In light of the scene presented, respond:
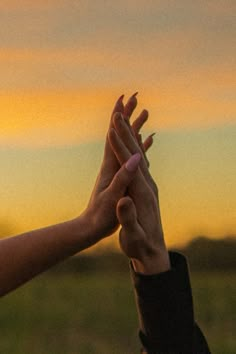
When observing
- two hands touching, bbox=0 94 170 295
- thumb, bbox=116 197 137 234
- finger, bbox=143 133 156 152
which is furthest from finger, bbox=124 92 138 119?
thumb, bbox=116 197 137 234

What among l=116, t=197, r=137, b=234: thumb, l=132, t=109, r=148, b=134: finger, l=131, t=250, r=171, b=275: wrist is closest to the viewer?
l=116, t=197, r=137, b=234: thumb

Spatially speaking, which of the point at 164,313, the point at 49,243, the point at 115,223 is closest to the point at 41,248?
the point at 49,243

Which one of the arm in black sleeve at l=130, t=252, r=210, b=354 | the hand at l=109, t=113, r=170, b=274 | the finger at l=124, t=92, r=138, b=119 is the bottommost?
the arm in black sleeve at l=130, t=252, r=210, b=354

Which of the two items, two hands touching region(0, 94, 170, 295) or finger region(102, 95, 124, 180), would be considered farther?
finger region(102, 95, 124, 180)

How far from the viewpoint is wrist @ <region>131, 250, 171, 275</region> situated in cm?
201

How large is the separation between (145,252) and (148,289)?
0.06 meters

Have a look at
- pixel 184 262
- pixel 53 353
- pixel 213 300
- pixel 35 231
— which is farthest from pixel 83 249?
pixel 213 300

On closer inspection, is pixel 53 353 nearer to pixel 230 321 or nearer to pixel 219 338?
pixel 219 338

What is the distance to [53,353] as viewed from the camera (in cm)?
1041

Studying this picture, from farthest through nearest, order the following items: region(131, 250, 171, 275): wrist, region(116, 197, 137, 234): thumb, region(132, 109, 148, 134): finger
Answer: region(132, 109, 148, 134): finger → region(131, 250, 171, 275): wrist → region(116, 197, 137, 234): thumb

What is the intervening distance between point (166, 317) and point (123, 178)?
0.79 ft

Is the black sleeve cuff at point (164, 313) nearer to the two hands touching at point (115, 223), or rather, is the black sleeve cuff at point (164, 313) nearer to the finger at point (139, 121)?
the two hands touching at point (115, 223)

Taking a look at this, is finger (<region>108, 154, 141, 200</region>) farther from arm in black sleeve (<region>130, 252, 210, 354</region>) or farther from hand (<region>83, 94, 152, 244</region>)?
arm in black sleeve (<region>130, 252, 210, 354</region>)

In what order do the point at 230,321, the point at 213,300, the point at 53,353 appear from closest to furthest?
1. the point at 53,353
2. the point at 230,321
3. the point at 213,300
